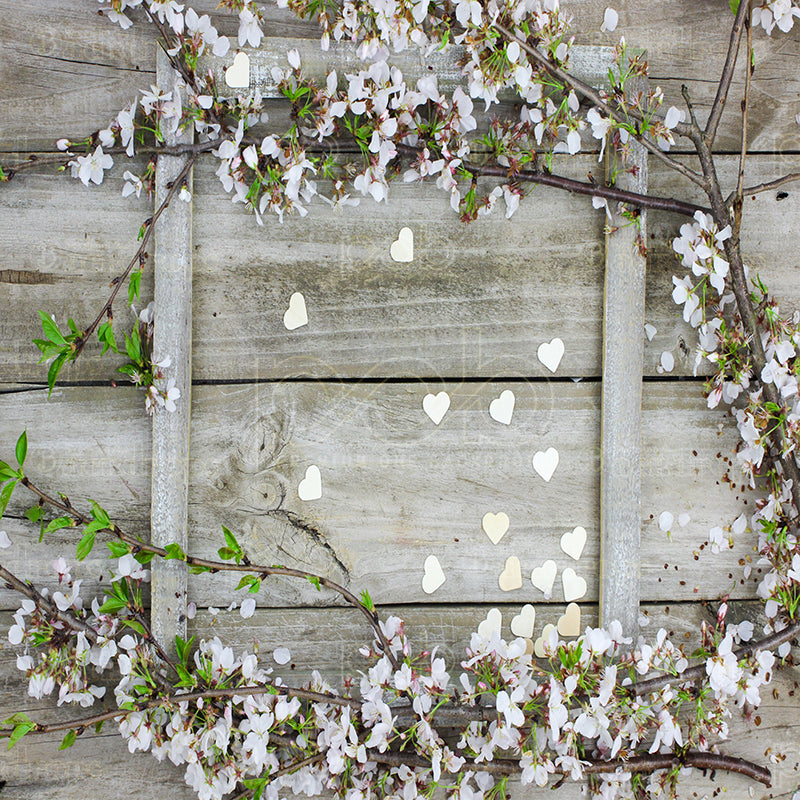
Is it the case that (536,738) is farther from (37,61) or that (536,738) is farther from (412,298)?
(37,61)

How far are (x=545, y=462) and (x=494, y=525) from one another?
164 mm

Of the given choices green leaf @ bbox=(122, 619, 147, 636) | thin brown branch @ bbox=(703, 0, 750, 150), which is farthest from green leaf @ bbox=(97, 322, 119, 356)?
A: thin brown branch @ bbox=(703, 0, 750, 150)

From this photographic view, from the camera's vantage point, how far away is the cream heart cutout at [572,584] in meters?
1.29

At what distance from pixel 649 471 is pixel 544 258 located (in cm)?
49

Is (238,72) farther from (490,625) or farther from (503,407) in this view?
(490,625)

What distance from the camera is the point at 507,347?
1.28 metres

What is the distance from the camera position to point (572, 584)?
1292mm

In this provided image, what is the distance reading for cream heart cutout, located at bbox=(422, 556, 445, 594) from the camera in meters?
1.28

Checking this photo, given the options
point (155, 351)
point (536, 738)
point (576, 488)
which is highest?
point (155, 351)

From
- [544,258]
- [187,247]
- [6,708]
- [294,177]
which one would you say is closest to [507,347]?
[544,258]

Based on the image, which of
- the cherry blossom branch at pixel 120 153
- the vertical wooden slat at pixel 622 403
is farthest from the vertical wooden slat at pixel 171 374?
the vertical wooden slat at pixel 622 403

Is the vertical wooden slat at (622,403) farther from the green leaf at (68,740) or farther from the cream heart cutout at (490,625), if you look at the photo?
the green leaf at (68,740)

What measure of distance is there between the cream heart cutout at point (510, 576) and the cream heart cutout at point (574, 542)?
10cm

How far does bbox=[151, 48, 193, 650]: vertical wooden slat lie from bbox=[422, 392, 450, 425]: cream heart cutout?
466 mm
